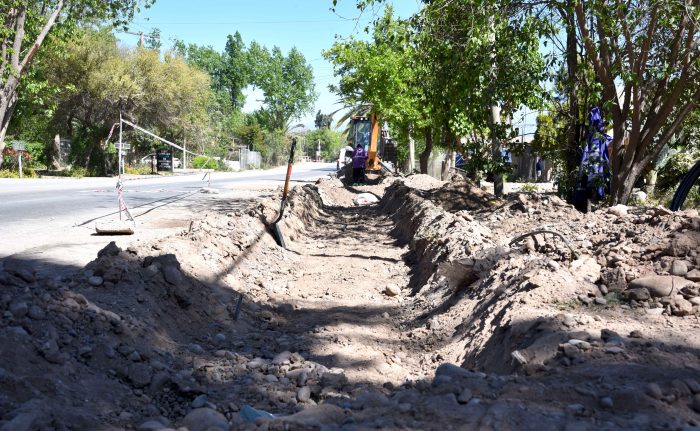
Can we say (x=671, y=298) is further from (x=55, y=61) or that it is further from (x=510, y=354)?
(x=55, y=61)

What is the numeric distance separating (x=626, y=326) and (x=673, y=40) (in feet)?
22.4

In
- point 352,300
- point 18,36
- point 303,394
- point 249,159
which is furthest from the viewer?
point 249,159

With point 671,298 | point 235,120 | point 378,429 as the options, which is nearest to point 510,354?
point 671,298

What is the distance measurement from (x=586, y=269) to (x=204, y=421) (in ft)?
13.0

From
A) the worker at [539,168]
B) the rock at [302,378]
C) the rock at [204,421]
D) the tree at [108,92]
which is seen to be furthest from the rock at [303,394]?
the worker at [539,168]

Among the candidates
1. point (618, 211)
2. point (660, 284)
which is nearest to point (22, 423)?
point (660, 284)

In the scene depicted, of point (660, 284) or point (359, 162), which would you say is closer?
point (660, 284)

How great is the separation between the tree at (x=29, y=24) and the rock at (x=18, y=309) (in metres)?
16.4

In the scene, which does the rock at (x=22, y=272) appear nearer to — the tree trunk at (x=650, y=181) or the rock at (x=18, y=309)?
the rock at (x=18, y=309)

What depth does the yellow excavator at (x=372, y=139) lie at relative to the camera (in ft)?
88.3

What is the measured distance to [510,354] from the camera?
471cm

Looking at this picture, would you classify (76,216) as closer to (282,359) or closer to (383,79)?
(282,359)

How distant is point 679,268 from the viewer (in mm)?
5676

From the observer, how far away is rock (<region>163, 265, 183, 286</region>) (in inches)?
252
